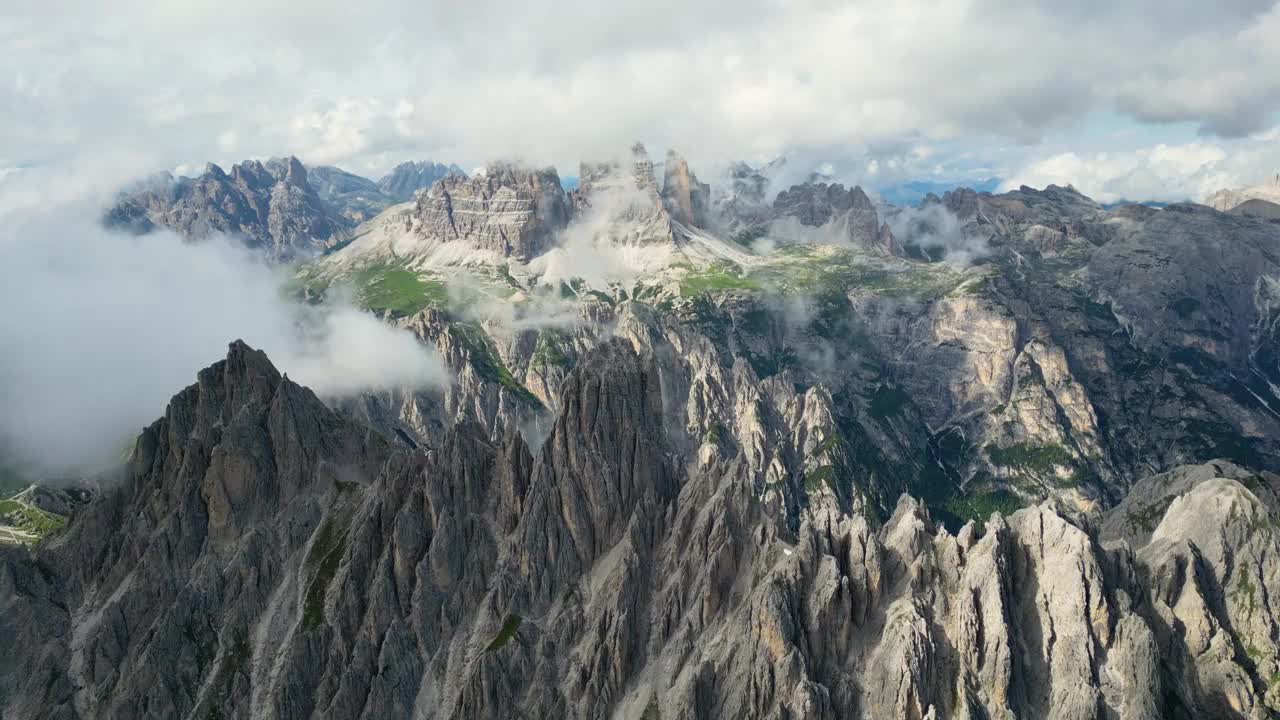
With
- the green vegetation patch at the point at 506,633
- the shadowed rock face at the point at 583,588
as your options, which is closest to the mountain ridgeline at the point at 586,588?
the shadowed rock face at the point at 583,588

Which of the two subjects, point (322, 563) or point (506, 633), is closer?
point (506, 633)

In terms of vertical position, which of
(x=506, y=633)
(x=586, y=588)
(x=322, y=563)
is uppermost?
(x=322, y=563)

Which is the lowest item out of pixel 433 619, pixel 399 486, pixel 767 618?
pixel 433 619

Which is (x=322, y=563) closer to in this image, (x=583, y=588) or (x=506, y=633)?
(x=506, y=633)

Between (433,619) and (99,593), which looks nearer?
(433,619)

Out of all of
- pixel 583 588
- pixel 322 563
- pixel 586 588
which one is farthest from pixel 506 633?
pixel 322 563

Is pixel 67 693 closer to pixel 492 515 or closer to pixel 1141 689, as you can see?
pixel 492 515

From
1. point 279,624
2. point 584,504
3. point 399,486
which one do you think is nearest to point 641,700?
point 584,504
